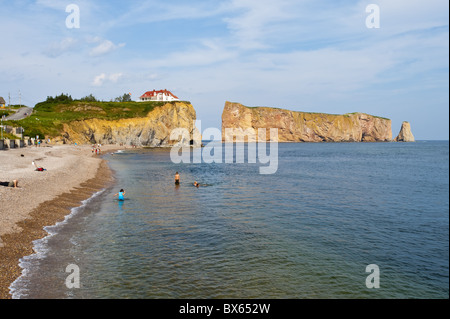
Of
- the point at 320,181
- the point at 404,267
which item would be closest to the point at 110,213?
the point at 404,267

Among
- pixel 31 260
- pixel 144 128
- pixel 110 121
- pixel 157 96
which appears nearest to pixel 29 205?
pixel 31 260

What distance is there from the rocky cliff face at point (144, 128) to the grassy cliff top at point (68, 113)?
7.83 ft

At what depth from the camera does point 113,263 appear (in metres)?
14.3

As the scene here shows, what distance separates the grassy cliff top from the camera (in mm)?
88875

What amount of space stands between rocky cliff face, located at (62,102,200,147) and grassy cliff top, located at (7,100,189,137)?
2.39m

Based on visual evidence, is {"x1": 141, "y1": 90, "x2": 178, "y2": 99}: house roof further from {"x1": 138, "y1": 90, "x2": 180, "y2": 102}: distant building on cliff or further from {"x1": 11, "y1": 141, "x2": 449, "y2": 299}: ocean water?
{"x1": 11, "y1": 141, "x2": 449, "y2": 299}: ocean water

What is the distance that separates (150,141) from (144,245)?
378 feet

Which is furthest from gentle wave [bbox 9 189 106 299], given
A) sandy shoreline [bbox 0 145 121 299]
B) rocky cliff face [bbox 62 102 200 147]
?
rocky cliff face [bbox 62 102 200 147]

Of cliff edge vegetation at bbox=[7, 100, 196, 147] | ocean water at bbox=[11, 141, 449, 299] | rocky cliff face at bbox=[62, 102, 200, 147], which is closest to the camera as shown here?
ocean water at bbox=[11, 141, 449, 299]

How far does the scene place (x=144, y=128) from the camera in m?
123

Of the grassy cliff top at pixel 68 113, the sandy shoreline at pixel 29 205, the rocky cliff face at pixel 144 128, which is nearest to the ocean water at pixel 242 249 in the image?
the sandy shoreline at pixel 29 205

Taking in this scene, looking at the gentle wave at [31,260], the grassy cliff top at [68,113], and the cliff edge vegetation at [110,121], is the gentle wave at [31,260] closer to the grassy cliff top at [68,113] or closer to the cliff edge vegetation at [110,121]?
the grassy cliff top at [68,113]

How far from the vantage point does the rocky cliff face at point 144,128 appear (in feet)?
342

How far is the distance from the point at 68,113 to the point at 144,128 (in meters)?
27.9
